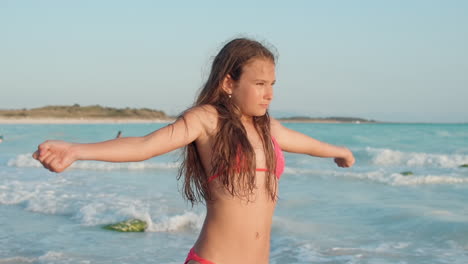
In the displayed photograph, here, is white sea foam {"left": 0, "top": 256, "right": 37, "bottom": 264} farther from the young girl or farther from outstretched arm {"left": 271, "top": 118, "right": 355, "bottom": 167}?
outstretched arm {"left": 271, "top": 118, "right": 355, "bottom": 167}

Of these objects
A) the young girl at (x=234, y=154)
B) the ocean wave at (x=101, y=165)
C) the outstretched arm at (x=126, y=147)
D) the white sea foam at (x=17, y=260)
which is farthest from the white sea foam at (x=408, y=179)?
the outstretched arm at (x=126, y=147)

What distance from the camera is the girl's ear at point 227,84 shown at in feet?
9.52

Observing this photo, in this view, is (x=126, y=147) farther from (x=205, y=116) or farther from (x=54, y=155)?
(x=205, y=116)

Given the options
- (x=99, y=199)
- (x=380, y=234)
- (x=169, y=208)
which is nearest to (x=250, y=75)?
(x=380, y=234)

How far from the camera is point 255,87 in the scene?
112 inches

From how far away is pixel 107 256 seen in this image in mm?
6059

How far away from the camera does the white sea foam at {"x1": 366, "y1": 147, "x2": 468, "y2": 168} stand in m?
19.7

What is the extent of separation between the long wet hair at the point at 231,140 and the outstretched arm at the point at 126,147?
0.31ft

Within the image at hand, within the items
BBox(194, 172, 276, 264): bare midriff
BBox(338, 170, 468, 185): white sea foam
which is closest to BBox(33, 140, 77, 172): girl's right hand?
BBox(194, 172, 276, 264): bare midriff

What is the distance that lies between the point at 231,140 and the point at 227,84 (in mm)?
305

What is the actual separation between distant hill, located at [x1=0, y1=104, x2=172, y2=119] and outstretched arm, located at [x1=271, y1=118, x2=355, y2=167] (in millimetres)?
87089

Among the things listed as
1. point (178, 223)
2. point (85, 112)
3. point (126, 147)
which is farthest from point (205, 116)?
point (85, 112)

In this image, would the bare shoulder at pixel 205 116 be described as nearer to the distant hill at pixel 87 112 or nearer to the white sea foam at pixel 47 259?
the white sea foam at pixel 47 259

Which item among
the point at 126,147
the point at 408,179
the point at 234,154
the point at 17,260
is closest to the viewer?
the point at 126,147
